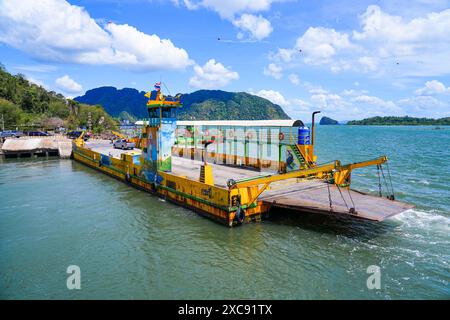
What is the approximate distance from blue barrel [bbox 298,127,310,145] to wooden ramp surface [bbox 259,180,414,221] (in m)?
4.16

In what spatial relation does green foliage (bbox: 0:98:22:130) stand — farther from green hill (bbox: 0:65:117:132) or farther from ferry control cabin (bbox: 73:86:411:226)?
ferry control cabin (bbox: 73:86:411:226)

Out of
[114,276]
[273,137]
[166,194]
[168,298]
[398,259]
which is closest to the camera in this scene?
[168,298]

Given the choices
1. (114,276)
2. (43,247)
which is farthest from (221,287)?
(43,247)

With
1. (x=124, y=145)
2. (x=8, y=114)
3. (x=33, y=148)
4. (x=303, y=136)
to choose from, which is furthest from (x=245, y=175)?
(x=8, y=114)

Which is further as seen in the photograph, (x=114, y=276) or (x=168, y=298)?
(x=114, y=276)

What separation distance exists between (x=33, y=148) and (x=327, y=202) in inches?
2014

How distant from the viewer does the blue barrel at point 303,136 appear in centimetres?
2416

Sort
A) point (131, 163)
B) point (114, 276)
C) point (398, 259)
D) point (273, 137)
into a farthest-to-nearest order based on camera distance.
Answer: point (131, 163) → point (273, 137) → point (398, 259) → point (114, 276)

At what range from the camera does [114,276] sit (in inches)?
500

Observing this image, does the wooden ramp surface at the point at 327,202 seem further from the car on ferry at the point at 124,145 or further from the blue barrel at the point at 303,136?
the car on ferry at the point at 124,145

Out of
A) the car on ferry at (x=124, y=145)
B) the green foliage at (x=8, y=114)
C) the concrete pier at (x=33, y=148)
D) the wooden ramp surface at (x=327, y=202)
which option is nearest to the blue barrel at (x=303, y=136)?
the wooden ramp surface at (x=327, y=202)

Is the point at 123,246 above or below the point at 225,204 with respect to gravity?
below

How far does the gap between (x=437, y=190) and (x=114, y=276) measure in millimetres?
27409

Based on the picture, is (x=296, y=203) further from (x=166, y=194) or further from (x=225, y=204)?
(x=166, y=194)
